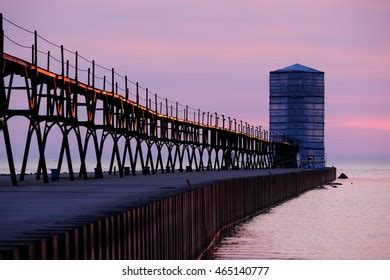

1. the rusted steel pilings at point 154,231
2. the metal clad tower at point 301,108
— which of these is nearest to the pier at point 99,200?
the rusted steel pilings at point 154,231

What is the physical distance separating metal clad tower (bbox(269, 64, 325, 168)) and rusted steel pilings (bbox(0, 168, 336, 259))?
117 meters

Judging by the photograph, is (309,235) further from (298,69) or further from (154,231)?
(298,69)

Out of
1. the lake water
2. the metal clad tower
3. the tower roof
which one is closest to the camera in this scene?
the lake water

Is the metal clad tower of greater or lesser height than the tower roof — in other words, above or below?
below

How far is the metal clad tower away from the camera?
16162 cm

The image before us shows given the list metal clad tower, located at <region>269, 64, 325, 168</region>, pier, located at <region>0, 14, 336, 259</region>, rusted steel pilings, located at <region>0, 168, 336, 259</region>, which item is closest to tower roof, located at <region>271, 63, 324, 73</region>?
metal clad tower, located at <region>269, 64, 325, 168</region>

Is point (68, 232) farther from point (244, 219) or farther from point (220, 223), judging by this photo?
point (244, 219)

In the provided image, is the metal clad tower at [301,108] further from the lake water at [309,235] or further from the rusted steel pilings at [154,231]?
the rusted steel pilings at [154,231]

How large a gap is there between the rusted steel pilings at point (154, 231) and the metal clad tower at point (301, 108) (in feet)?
384

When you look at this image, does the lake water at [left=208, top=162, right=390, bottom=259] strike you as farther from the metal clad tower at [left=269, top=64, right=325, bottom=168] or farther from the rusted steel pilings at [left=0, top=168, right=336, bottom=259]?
the metal clad tower at [left=269, top=64, right=325, bottom=168]

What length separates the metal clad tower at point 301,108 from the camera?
161625 mm

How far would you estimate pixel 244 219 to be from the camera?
46.4m
